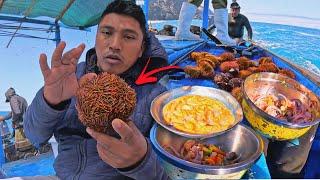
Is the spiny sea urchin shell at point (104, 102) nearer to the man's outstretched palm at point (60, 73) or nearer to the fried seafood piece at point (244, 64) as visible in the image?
the man's outstretched palm at point (60, 73)

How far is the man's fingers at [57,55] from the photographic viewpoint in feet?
3.50

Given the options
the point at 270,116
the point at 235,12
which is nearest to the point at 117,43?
the point at 270,116

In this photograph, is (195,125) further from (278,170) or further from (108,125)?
(278,170)

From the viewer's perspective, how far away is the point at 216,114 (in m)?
1.40

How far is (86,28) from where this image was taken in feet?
22.9

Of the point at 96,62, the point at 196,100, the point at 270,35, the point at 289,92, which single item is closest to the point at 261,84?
the point at 289,92

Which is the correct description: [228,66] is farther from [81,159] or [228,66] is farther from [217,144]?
[81,159]

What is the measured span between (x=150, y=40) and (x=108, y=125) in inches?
38.0

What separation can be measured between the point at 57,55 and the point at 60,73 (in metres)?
0.07

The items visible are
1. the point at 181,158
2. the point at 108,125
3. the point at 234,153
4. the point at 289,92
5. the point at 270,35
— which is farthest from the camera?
the point at 270,35

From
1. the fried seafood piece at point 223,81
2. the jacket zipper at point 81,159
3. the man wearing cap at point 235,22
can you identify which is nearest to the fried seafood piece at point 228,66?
the fried seafood piece at point 223,81

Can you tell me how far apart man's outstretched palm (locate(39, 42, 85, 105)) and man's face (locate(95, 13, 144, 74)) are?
A: 0.38 metres

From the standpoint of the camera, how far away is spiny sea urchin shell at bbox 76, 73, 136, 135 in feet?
3.16

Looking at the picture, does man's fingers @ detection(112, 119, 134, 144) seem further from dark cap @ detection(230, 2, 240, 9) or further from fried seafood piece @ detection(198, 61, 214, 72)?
dark cap @ detection(230, 2, 240, 9)
